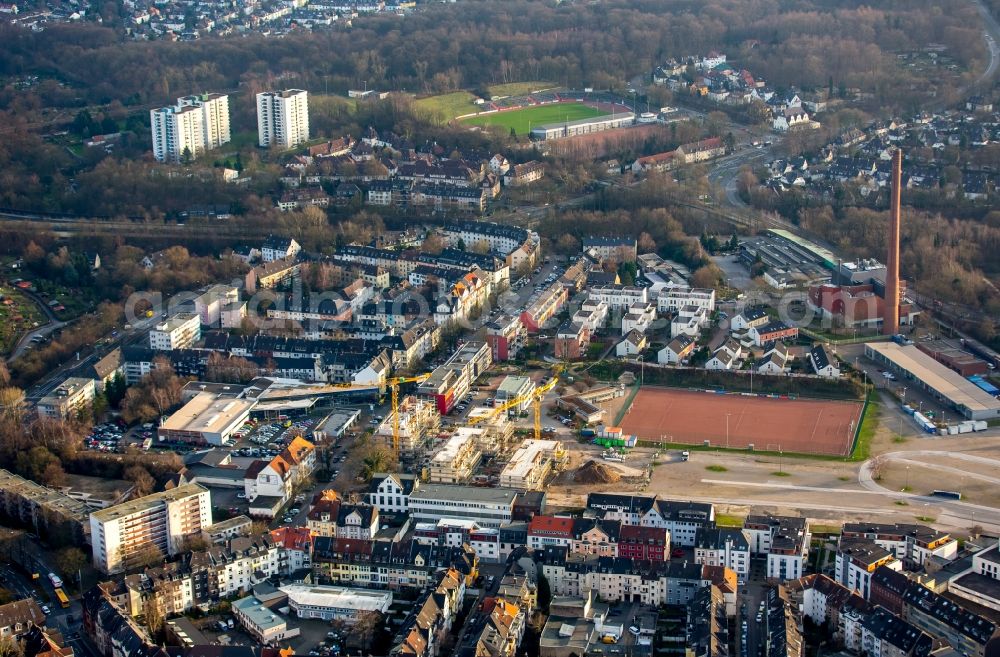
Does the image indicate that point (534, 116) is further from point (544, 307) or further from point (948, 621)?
point (948, 621)

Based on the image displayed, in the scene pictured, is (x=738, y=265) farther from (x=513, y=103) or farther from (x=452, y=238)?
(x=513, y=103)

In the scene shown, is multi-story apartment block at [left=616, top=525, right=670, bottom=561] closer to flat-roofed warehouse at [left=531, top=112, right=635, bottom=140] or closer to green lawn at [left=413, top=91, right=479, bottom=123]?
flat-roofed warehouse at [left=531, top=112, right=635, bottom=140]

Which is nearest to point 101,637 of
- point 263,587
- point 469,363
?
point 263,587

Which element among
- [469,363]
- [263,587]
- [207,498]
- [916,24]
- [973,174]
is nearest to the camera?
[263,587]

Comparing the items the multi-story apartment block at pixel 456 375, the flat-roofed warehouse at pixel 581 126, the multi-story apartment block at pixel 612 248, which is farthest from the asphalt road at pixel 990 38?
the multi-story apartment block at pixel 456 375

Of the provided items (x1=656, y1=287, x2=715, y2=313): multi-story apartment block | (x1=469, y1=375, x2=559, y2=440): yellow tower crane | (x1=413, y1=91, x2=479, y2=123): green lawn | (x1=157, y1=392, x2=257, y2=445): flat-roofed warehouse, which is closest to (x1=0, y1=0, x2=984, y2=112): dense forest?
(x1=413, y1=91, x2=479, y2=123): green lawn

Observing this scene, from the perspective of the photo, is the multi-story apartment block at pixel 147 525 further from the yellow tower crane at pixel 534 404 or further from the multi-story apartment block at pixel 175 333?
the multi-story apartment block at pixel 175 333
